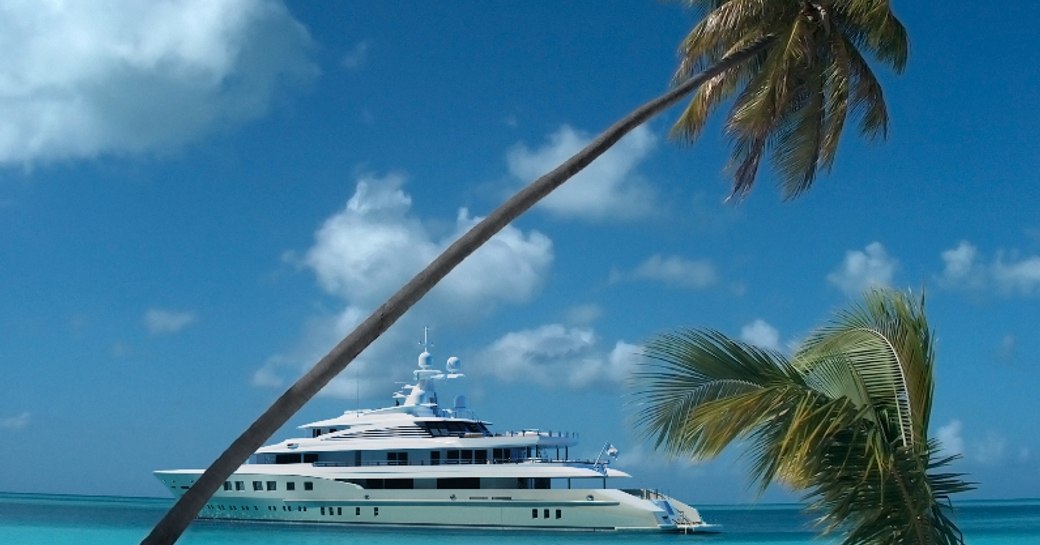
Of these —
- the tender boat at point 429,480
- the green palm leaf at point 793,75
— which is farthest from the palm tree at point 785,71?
the tender boat at point 429,480

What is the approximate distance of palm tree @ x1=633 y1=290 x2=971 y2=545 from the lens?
5.92 meters

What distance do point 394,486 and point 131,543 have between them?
36.9ft

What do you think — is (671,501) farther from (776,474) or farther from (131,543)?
(776,474)

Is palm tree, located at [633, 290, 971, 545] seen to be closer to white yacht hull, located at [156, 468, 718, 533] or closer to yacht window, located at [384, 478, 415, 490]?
white yacht hull, located at [156, 468, 718, 533]

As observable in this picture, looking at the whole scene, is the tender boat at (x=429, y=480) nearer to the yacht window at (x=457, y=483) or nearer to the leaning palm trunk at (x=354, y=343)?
the yacht window at (x=457, y=483)

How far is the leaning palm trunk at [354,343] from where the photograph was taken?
262 inches

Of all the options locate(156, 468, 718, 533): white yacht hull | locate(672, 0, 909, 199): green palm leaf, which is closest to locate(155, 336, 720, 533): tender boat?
locate(156, 468, 718, 533): white yacht hull

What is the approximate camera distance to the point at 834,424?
18.9ft

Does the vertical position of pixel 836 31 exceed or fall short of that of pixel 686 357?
it exceeds it

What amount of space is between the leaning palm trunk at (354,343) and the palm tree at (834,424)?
180cm

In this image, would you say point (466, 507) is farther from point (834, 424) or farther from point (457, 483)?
point (834, 424)

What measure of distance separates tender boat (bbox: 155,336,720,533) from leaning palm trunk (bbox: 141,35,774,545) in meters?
26.9

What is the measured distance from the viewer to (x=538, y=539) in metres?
34.4

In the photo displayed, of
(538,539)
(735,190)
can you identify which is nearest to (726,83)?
(735,190)
